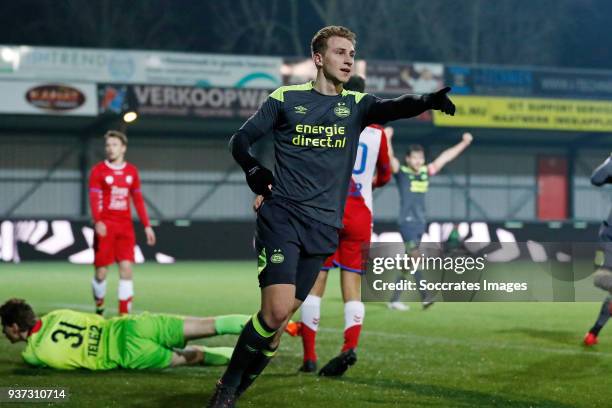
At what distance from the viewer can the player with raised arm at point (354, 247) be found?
8117 millimetres

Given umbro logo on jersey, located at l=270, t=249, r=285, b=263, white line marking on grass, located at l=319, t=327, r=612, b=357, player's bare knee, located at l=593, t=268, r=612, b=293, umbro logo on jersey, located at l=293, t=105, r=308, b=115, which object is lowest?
white line marking on grass, located at l=319, t=327, r=612, b=357

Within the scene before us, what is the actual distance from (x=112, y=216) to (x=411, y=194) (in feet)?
14.9

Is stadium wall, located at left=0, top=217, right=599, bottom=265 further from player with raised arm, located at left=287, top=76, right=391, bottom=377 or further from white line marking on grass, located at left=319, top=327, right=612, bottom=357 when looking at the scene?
player with raised arm, located at left=287, top=76, right=391, bottom=377

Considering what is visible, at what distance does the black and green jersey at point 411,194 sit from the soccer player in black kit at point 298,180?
8383 millimetres

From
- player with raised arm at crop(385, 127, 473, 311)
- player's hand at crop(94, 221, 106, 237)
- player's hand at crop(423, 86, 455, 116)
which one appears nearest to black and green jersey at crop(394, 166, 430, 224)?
player with raised arm at crop(385, 127, 473, 311)

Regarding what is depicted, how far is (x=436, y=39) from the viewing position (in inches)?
1597

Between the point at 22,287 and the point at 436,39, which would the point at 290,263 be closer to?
the point at 22,287

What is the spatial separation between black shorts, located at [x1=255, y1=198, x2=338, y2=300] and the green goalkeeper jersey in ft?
7.43

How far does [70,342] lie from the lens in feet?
25.6

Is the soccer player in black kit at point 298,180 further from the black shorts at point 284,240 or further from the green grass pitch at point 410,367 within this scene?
the green grass pitch at point 410,367

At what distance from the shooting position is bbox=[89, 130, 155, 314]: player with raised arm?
11.7 m

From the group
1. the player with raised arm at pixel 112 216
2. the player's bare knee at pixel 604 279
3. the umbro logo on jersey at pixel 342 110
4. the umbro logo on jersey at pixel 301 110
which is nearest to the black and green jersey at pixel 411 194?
the player with raised arm at pixel 112 216

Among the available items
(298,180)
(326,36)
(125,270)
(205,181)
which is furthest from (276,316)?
(205,181)

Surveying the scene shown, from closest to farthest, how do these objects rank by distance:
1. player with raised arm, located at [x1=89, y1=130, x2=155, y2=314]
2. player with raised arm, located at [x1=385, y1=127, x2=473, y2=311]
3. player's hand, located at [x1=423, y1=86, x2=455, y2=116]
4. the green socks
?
player's hand, located at [x1=423, y1=86, x2=455, y2=116]
the green socks
player with raised arm, located at [x1=89, y1=130, x2=155, y2=314]
player with raised arm, located at [x1=385, y1=127, x2=473, y2=311]
